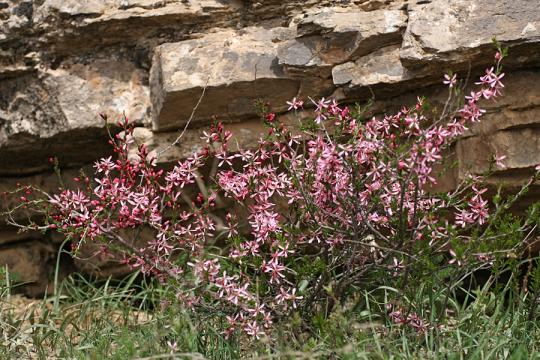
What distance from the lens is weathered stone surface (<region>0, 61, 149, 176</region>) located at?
15.8ft

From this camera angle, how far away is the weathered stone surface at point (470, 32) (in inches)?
163

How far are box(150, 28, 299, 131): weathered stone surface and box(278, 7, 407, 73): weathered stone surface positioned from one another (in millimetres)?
149

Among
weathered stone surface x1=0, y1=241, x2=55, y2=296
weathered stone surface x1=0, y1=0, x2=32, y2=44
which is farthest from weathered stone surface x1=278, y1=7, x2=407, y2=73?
weathered stone surface x1=0, y1=241, x2=55, y2=296

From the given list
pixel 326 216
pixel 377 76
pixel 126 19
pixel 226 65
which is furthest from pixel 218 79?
pixel 326 216

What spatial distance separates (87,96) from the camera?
15.9ft

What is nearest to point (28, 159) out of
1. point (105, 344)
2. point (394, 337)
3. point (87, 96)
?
point (87, 96)

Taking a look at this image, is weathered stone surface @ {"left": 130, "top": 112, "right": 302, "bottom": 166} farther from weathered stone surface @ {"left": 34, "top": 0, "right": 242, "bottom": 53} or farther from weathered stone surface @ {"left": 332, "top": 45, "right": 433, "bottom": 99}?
weathered stone surface @ {"left": 34, "top": 0, "right": 242, "bottom": 53}

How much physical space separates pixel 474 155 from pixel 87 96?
2039 millimetres

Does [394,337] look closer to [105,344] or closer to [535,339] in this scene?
[535,339]

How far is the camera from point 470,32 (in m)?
4.20

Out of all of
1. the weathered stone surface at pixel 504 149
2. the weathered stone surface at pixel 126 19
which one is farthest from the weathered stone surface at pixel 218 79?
the weathered stone surface at pixel 504 149

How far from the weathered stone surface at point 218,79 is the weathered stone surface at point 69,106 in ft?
0.75

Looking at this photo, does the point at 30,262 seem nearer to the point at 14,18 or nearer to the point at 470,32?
the point at 14,18

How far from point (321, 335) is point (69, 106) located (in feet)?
6.79
